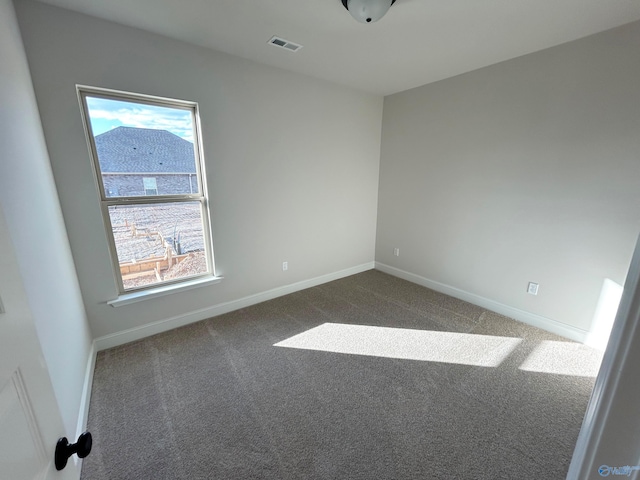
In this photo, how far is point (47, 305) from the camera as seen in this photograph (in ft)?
4.34

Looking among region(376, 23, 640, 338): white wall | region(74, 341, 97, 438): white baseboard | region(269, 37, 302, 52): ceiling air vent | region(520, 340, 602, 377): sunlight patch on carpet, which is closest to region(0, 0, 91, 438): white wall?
region(74, 341, 97, 438): white baseboard

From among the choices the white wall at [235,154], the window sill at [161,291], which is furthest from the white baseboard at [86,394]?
the window sill at [161,291]

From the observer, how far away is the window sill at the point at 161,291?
2.29 metres

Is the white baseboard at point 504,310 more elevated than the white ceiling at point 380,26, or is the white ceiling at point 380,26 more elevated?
the white ceiling at point 380,26

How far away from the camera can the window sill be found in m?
2.29

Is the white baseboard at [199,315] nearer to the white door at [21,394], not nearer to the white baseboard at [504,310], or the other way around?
the white baseboard at [504,310]

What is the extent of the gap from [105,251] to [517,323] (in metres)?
3.96

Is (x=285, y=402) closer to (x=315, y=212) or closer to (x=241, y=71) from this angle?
(x=315, y=212)

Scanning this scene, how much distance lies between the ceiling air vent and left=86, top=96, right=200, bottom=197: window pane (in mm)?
995

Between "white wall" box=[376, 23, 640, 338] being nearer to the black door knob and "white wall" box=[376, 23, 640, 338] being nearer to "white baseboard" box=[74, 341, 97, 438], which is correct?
the black door knob

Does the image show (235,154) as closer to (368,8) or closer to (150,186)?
(150,186)

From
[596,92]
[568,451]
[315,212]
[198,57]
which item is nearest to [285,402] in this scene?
[568,451]

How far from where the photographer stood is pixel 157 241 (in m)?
2.48

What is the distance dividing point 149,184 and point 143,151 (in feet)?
0.91
